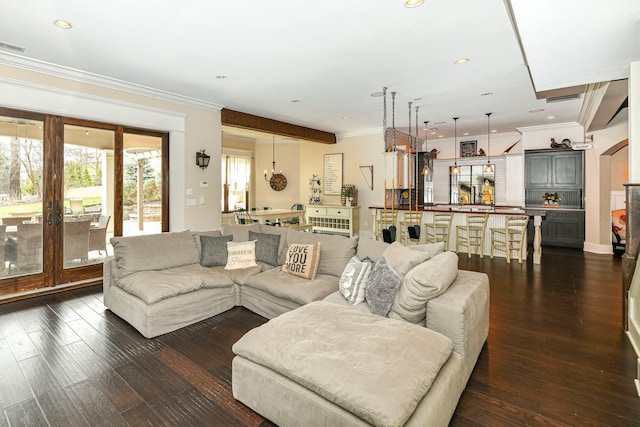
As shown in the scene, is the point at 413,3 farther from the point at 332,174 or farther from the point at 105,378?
the point at 332,174

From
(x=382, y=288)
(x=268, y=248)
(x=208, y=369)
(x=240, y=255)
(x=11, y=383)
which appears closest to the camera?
(x=11, y=383)

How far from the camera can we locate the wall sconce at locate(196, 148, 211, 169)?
5.71 m

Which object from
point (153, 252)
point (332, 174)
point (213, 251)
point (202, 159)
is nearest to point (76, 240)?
point (153, 252)

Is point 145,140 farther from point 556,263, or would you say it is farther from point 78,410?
point 556,263

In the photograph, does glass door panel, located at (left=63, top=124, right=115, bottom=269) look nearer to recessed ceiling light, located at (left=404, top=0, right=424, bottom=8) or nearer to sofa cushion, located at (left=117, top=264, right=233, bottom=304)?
sofa cushion, located at (left=117, top=264, right=233, bottom=304)

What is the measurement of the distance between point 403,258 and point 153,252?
2.76m

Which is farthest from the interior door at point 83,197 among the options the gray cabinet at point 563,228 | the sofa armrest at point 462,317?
the gray cabinet at point 563,228

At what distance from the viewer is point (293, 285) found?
327 centimetres

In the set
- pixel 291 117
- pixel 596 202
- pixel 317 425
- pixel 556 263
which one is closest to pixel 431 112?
pixel 291 117

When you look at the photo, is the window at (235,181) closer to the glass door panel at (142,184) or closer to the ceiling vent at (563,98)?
the glass door panel at (142,184)

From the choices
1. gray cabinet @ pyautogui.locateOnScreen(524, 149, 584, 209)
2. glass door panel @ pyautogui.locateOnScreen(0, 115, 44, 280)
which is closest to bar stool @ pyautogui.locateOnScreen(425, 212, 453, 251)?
gray cabinet @ pyautogui.locateOnScreen(524, 149, 584, 209)

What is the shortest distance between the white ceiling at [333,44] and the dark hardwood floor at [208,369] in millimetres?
2574

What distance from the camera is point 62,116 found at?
14.2 feet

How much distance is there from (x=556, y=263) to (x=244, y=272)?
5.50m
